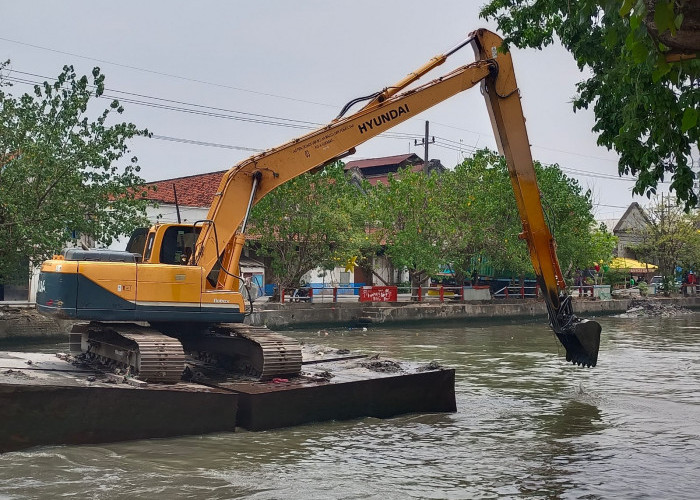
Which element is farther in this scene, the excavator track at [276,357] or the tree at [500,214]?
the tree at [500,214]

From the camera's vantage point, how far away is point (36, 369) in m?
12.8

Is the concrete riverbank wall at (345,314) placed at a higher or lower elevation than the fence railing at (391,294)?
lower

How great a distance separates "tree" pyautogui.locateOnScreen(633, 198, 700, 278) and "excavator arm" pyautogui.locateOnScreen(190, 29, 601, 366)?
50.8 meters

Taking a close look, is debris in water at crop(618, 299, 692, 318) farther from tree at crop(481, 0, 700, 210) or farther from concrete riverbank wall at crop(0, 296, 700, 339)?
tree at crop(481, 0, 700, 210)

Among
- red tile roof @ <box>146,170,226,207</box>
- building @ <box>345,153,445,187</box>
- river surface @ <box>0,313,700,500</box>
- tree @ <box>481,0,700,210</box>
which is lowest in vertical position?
river surface @ <box>0,313,700,500</box>

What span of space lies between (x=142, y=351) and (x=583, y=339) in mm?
7863

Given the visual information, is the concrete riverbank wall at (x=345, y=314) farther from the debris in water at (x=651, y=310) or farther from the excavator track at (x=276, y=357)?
the excavator track at (x=276, y=357)

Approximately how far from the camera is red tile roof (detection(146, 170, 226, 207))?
4538 cm

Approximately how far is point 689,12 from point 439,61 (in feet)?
33.7

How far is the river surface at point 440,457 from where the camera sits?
33.3 feet

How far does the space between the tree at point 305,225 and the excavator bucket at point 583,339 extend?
23792 millimetres

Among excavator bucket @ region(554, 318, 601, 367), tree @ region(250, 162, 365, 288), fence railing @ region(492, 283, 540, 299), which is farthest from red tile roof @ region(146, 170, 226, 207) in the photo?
excavator bucket @ region(554, 318, 601, 367)

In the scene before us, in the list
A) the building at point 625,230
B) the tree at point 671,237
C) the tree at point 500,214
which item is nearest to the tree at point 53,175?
the tree at point 500,214

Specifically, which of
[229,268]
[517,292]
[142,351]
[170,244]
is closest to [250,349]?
[229,268]
